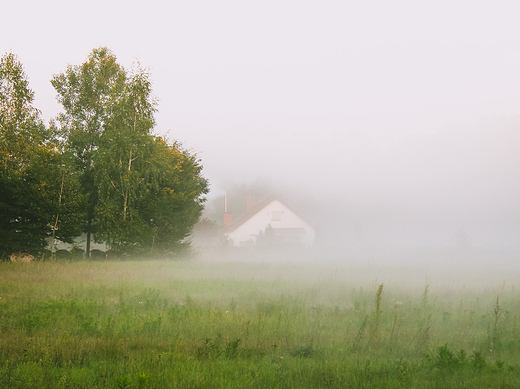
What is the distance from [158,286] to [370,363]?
9134 mm

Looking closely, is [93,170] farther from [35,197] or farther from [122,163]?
[35,197]

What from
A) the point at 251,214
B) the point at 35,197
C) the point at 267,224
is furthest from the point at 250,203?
the point at 35,197

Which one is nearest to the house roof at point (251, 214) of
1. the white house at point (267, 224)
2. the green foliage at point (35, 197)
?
the white house at point (267, 224)

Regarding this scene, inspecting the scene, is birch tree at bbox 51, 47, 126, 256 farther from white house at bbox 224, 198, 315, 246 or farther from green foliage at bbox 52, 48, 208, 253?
white house at bbox 224, 198, 315, 246

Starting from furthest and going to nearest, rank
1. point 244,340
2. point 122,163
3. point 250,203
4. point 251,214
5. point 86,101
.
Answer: point 250,203 → point 251,214 → point 86,101 → point 122,163 → point 244,340

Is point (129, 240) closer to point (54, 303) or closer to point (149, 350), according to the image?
point (54, 303)

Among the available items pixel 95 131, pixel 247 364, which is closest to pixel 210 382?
pixel 247 364

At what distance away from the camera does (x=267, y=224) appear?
211ft

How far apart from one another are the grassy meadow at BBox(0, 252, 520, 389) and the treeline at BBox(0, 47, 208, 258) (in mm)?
10832

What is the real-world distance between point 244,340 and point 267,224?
187 ft

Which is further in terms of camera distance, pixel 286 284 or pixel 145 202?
pixel 145 202

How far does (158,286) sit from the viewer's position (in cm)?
1362

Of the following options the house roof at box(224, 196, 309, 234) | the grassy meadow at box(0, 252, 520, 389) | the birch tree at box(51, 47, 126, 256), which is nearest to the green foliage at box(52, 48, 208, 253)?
the birch tree at box(51, 47, 126, 256)

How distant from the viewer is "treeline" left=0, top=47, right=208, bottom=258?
2275 centimetres
